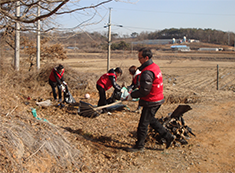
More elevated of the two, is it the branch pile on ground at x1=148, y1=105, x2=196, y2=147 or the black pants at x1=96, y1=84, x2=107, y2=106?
the black pants at x1=96, y1=84, x2=107, y2=106

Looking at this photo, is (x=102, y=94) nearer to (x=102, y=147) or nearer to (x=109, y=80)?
(x=109, y=80)

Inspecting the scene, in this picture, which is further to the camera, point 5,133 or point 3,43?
point 3,43

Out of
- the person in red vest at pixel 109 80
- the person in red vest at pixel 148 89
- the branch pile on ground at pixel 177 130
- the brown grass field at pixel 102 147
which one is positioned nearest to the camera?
the brown grass field at pixel 102 147

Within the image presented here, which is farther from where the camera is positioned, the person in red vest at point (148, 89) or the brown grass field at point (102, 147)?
the person in red vest at point (148, 89)

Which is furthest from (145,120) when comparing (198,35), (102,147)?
(198,35)

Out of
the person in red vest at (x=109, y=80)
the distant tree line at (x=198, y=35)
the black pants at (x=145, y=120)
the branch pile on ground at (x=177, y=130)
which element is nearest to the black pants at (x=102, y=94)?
the person in red vest at (x=109, y=80)

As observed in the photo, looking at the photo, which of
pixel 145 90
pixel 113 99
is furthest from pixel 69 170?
pixel 113 99

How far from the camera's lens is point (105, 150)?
4293 millimetres

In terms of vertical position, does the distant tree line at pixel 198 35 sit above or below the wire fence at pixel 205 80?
above

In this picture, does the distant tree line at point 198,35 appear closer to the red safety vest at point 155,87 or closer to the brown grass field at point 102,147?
the brown grass field at point 102,147

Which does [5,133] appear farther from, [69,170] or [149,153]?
[149,153]

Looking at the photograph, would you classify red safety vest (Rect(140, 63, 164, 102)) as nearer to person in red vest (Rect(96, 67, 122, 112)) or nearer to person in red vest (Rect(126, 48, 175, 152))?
person in red vest (Rect(126, 48, 175, 152))

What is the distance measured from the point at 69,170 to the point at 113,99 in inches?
156

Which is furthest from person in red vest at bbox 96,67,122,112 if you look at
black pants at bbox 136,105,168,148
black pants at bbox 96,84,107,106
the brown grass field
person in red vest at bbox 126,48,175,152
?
black pants at bbox 136,105,168,148
